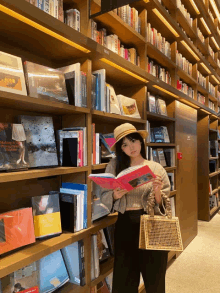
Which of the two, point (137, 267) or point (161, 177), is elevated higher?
point (161, 177)

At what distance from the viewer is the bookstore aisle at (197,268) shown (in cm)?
242

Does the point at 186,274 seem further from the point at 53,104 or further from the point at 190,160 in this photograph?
the point at 53,104

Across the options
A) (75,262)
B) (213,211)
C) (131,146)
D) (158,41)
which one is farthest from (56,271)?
(213,211)

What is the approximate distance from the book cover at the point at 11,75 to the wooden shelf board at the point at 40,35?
6.6 inches

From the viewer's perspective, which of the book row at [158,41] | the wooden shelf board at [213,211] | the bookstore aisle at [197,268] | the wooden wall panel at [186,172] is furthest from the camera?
the wooden shelf board at [213,211]

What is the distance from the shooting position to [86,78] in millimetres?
1626

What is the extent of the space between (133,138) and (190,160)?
7.63ft

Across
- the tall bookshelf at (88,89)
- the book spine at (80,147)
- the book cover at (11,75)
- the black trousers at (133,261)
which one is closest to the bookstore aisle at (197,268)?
the tall bookshelf at (88,89)

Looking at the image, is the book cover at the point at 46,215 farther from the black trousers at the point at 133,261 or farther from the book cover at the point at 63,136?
the black trousers at the point at 133,261

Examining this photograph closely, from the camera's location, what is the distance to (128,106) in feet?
7.18

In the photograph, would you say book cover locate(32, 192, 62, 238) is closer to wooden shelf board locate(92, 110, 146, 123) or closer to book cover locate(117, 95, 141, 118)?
wooden shelf board locate(92, 110, 146, 123)

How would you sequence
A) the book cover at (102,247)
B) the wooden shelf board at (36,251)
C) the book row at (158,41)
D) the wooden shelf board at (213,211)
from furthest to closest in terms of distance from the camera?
the wooden shelf board at (213,211) < the book row at (158,41) < the book cover at (102,247) < the wooden shelf board at (36,251)

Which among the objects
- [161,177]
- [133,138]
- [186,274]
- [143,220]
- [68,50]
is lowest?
[186,274]

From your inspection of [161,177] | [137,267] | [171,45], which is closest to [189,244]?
[137,267]
